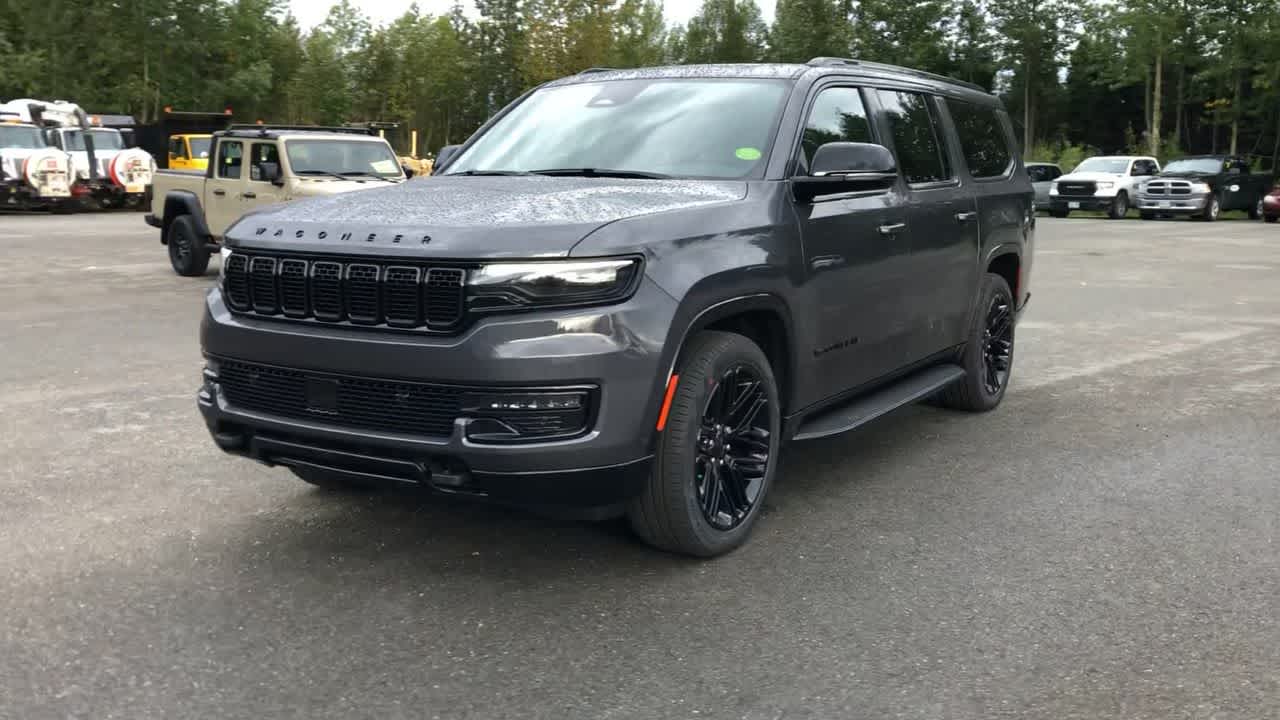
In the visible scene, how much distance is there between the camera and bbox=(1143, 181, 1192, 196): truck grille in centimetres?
3366

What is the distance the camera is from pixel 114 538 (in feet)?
16.0

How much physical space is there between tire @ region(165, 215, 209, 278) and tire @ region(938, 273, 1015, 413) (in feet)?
37.0

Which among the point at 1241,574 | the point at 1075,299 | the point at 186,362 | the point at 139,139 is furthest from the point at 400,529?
the point at 139,139

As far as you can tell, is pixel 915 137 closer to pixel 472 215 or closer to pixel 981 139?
pixel 981 139

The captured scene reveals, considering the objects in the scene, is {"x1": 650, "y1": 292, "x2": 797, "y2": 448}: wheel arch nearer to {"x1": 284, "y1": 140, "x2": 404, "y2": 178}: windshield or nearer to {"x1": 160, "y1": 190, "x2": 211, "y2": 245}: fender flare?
{"x1": 284, "y1": 140, "x2": 404, "y2": 178}: windshield

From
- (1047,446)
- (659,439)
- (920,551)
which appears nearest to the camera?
(659,439)

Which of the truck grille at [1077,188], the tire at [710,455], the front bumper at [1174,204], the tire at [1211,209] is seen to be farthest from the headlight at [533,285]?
the truck grille at [1077,188]

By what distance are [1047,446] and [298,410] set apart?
4.05 meters

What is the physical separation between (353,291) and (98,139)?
31.4 m

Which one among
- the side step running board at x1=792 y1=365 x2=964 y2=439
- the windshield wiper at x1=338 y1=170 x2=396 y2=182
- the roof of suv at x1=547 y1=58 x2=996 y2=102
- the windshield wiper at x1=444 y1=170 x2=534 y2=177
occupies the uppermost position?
the roof of suv at x1=547 y1=58 x2=996 y2=102

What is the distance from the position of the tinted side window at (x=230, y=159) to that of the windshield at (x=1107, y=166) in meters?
27.8

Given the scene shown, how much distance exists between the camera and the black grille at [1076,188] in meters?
35.8

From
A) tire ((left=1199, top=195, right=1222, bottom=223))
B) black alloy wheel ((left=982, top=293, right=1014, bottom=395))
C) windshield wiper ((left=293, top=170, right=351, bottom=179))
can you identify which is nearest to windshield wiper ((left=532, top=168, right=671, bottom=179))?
black alloy wheel ((left=982, top=293, right=1014, bottom=395))

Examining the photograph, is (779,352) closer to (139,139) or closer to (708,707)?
(708,707)
